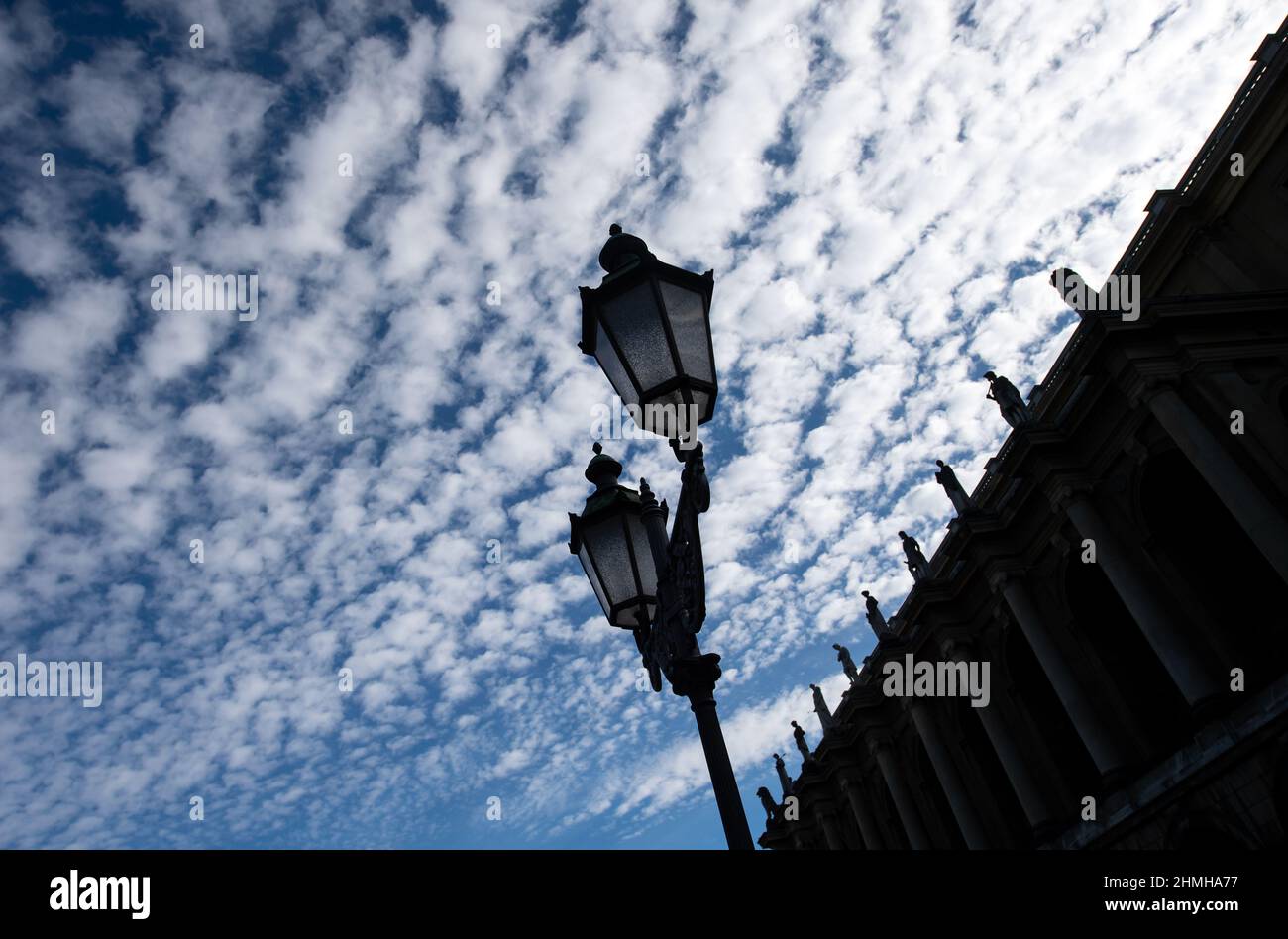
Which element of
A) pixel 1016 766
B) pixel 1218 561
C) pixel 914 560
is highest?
pixel 914 560

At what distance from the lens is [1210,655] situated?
1914 centimetres

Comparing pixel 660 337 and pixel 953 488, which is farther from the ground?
pixel 953 488

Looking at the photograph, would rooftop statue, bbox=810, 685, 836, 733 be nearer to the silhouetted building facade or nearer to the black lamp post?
the silhouetted building facade

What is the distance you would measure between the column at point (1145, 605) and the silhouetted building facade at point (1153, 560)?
0.05 m

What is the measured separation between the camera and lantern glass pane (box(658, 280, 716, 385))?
491 cm

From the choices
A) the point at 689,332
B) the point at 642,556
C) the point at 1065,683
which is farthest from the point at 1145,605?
the point at 689,332

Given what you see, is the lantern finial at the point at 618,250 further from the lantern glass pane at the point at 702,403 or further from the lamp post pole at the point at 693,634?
the lamp post pole at the point at 693,634

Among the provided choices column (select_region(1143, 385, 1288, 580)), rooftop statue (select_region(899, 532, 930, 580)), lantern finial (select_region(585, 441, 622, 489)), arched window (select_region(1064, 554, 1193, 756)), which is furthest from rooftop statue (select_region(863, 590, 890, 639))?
lantern finial (select_region(585, 441, 622, 489))

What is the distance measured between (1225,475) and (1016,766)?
33.5ft

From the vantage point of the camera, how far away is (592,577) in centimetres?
612

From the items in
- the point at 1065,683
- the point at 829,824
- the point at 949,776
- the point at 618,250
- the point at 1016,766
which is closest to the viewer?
the point at 618,250

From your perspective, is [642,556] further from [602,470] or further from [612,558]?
[602,470]

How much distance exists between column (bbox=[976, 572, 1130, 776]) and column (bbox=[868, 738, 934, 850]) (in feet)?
30.0

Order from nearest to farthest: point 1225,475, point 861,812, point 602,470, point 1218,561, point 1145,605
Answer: point 602,470 < point 1225,475 < point 1145,605 < point 1218,561 < point 861,812
